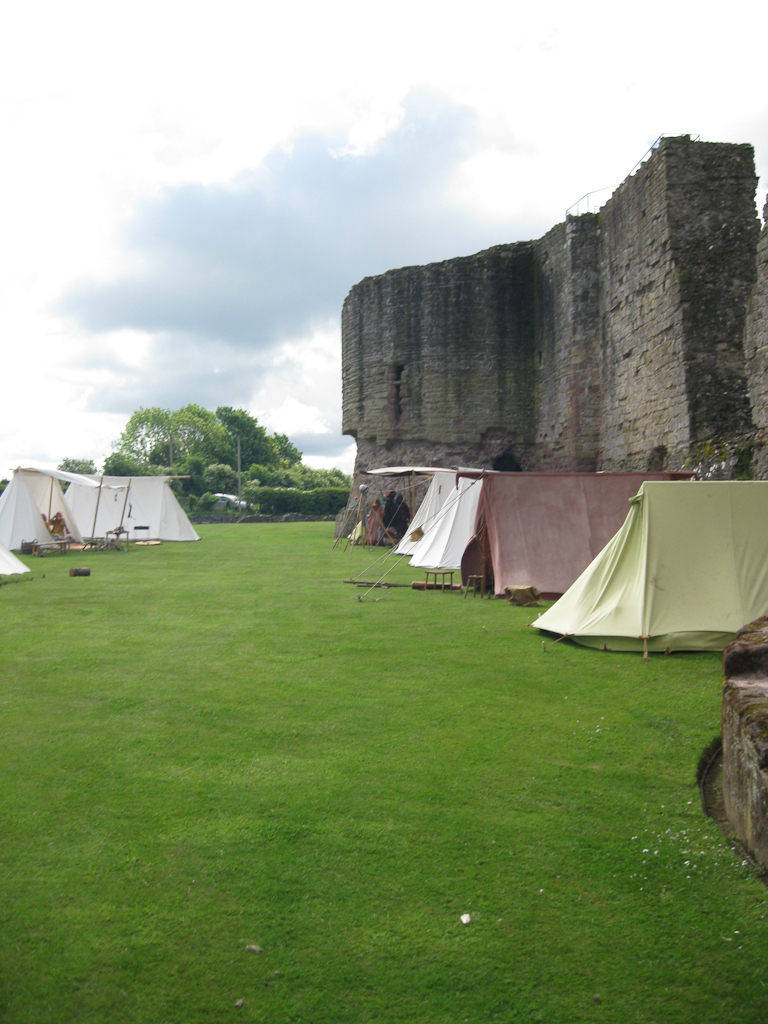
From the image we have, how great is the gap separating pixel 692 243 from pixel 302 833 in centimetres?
1281

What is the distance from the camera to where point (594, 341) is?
18406mm

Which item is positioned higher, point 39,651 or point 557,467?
point 557,467

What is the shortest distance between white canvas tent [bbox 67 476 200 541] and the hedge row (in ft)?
67.3

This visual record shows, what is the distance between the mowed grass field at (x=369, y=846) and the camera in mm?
2340

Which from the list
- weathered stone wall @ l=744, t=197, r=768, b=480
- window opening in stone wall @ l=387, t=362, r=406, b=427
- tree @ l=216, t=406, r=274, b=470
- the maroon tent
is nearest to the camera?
weathered stone wall @ l=744, t=197, r=768, b=480

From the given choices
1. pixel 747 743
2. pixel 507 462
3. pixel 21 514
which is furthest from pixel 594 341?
pixel 747 743

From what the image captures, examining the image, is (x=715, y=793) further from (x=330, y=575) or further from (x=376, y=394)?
(x=376, y=394)

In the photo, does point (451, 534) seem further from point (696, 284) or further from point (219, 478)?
point (219, 478)

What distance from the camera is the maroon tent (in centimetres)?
1022

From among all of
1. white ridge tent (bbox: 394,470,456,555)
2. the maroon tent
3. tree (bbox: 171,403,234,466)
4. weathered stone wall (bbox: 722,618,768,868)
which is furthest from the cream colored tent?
tree (bbox: 171,403,234,466)

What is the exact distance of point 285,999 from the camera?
2.29m

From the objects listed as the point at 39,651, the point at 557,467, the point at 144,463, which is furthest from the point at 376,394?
the point at 144,463

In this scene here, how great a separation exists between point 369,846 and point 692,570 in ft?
15.3

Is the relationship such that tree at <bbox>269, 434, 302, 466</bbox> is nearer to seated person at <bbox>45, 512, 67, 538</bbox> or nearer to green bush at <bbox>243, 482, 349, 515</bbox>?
green bush at <bbox>243, 482, 349, 515</bbox>
